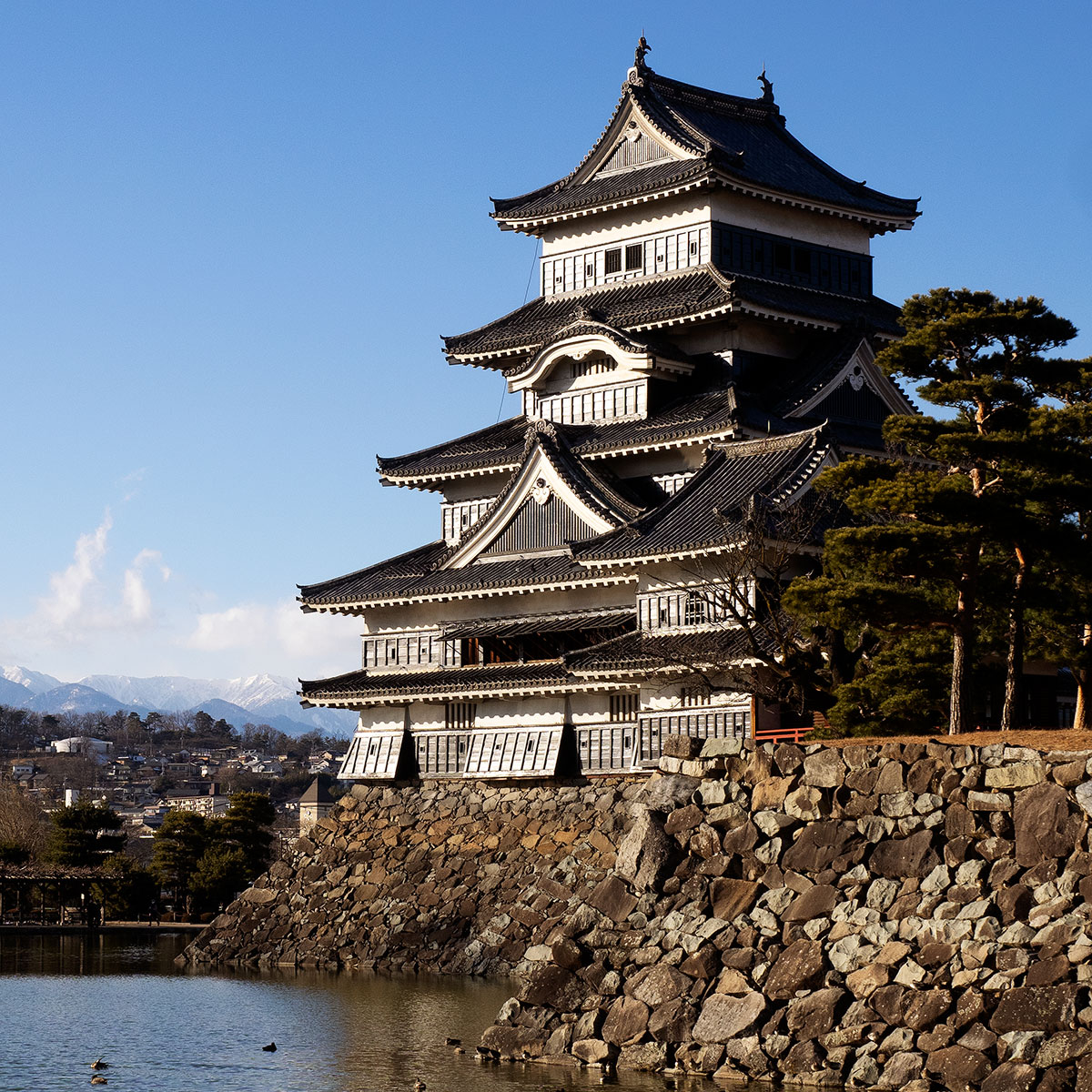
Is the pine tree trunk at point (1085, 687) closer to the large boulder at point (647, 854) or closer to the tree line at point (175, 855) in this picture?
the large boulder at point (647, 854)

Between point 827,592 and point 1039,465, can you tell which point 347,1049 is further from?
point 1039,465

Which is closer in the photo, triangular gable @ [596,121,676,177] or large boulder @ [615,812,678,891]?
large boulder @ [615,812,678,891]

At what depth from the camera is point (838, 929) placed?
2250 centimetres

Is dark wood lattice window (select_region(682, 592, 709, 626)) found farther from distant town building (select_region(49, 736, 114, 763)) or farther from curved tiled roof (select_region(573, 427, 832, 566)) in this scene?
distant town building (select_region(49, 736, 114, 763))

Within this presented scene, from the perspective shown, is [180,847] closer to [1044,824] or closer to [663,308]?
[663,308]

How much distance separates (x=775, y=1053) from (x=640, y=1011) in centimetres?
218

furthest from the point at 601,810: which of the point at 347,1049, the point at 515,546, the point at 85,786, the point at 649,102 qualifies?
the point at 85,786

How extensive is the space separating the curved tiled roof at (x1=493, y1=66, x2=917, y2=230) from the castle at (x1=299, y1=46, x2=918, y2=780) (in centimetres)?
7

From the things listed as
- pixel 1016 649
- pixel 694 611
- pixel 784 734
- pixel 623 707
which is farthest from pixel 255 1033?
pixel 1016 649

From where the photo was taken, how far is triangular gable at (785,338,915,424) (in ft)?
137

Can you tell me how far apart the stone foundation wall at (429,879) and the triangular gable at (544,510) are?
5337 millimetres

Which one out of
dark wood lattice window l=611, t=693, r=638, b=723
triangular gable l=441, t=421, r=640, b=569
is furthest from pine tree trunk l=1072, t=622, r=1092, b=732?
triangular gable l=441, t=421, r=640, b=569

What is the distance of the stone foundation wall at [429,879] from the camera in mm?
36531

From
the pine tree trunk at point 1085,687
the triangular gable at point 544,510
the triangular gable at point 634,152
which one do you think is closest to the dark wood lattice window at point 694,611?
the triangular gable at point 544,510
